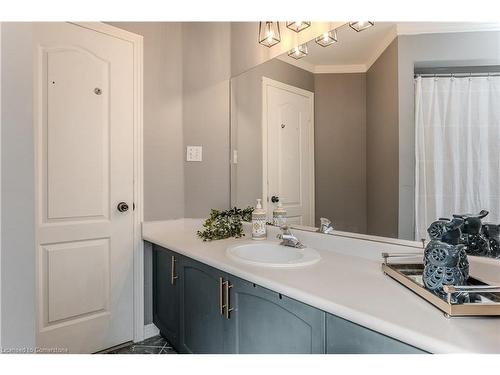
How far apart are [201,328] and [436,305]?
1046 mm

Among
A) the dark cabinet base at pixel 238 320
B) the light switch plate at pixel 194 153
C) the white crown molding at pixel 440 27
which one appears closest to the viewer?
the dark cabinet base at pixel 238 320

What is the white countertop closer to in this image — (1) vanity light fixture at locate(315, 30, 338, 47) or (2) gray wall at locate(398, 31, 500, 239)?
(2) gray wall at locate(398, 31, 500, 239)

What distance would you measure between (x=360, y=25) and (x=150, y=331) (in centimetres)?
220

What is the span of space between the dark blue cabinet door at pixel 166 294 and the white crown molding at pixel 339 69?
128cm

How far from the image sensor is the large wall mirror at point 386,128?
1.01m

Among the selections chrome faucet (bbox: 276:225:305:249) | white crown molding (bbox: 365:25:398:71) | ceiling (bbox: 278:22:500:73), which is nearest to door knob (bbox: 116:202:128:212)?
chrome faucet (bbox: 276:225:305:249)

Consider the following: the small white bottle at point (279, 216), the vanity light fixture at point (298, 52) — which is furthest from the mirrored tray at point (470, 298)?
the vanity light fixture at point (298, 52)

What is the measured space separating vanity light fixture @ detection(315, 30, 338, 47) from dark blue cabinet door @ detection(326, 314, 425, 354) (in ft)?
4.22

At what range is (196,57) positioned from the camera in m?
2.05

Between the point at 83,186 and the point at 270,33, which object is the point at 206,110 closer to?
the point at 270,33

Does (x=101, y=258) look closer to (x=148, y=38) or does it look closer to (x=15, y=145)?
(x=15, y=145)

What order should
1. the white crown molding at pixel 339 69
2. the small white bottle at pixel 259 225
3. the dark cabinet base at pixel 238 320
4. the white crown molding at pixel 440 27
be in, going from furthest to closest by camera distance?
1. the small white bottle at pixel 259 225
2. the white crown molding at pixel 339 69
3. the white crown molding at pixel 440 27
4. the dark cabinet base at pixel 238 320

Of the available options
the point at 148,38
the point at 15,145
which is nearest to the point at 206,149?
the point at 148,38

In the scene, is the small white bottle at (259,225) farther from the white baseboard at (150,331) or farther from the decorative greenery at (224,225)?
the white baseboard at (150,331)
